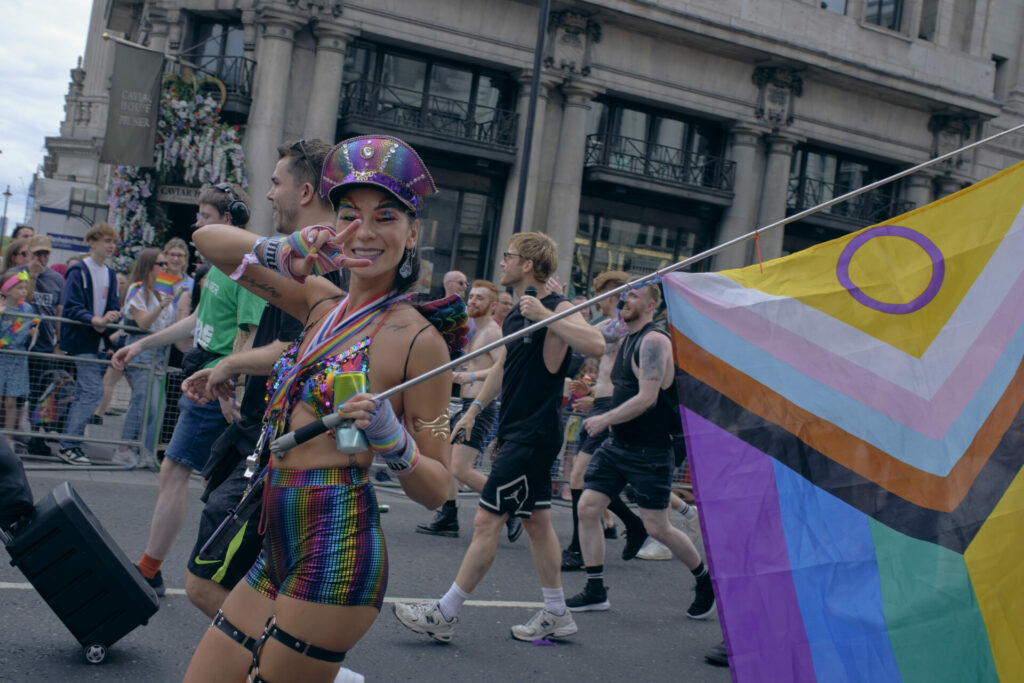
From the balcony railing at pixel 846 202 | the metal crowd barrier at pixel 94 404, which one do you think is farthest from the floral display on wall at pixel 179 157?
the balcony railing at pixel 846 202

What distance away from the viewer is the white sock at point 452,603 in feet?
17.6

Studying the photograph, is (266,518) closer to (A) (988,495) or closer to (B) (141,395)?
(A) (988,495)

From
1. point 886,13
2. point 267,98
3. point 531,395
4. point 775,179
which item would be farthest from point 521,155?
point 531,395

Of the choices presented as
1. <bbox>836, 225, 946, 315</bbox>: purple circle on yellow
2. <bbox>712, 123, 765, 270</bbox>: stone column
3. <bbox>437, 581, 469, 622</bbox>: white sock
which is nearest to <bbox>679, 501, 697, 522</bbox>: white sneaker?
<bbox>437, 581, 469, 622</bbox>: white sock

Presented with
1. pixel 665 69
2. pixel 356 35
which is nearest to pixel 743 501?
pixel 356 35

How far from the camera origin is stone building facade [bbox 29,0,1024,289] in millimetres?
19859

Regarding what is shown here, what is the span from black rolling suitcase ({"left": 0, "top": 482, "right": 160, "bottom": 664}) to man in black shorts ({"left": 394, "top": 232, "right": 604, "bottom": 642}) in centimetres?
152

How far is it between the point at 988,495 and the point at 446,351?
5.97ft

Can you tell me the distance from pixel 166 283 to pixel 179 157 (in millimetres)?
9906

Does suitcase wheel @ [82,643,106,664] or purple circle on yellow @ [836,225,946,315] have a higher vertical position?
purple circle on yellow @ [836,225,946,315]

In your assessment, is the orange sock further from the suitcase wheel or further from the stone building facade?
the stone building facade

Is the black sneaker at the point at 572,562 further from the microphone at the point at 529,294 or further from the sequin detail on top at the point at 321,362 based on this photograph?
the sequin detail on top at the point at 321,362

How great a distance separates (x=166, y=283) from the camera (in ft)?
33.7

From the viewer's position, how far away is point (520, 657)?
211 inches
